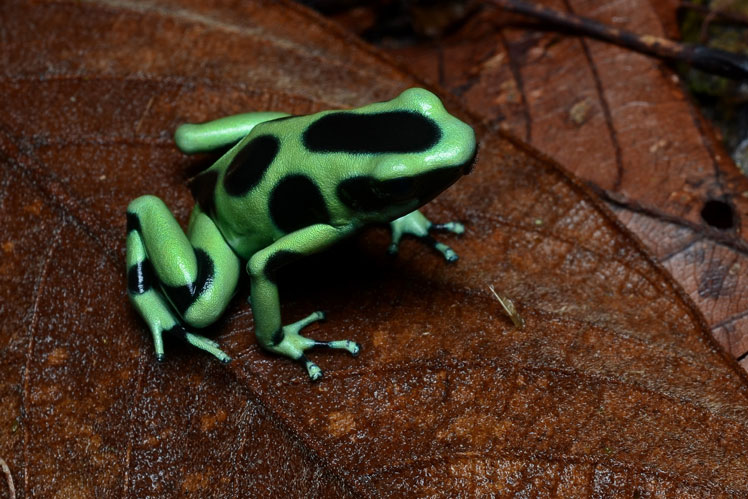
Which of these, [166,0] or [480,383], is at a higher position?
[166,0]

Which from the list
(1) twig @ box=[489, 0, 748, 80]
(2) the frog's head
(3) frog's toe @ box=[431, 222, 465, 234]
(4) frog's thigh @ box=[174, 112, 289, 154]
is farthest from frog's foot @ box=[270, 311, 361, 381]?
(1) twig @ box=[489, 0, 748, 80]

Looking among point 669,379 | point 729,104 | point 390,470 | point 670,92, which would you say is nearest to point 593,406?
point 669,379

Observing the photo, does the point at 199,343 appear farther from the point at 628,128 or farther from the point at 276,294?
the point at 628,128

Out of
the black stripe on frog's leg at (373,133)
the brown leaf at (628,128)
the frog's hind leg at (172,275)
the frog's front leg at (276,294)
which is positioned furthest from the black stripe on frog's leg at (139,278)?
the brown leaf at (628,128)

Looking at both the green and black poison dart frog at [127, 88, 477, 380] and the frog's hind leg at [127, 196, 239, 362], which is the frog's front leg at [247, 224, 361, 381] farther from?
the frog's hind leg at [127, 196, 239, 362]

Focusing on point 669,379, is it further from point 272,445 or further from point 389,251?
point 272,445

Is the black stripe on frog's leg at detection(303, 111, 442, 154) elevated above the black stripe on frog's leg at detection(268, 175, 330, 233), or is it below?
above

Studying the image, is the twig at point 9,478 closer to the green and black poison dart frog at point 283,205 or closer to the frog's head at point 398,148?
the green and black poison dart frog at point 283,205
